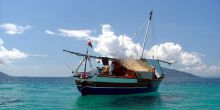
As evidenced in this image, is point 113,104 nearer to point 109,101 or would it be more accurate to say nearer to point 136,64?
point 109,101

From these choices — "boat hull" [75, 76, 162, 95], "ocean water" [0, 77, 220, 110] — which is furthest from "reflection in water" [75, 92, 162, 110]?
"boat hull" [75, 76, 162, 95]

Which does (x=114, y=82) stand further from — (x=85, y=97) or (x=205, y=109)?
(x=205, y=109)

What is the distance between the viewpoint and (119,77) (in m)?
30.8

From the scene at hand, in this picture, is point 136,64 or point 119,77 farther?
point 136,64

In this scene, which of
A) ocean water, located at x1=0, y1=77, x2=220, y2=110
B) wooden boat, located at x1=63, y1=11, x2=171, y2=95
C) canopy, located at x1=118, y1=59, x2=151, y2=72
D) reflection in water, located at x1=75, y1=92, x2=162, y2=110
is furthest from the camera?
canopy, located at x1=118, y1=59, x2=151, y2=72

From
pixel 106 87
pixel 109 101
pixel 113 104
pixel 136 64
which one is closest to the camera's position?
pixel 113 104

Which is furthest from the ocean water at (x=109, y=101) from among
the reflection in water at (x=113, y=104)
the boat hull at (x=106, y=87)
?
the boat hull at (x=106, y=87)

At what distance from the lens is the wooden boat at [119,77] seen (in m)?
30.4

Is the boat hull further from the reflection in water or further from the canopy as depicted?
the canopy

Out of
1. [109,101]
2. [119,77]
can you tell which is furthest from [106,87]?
[109,101]

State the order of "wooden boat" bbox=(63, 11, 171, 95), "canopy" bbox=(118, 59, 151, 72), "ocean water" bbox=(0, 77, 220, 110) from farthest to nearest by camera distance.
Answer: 1. "canopy" bbox=(118, 59, 151, 72)
2. "wooden boat" bbox=(63, 11, 171, 95)
3. "ocean water" bbox=(0, 77, 220, 110)

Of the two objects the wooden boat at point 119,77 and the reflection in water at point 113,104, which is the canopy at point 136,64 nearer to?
the wooden boat at point 119,77

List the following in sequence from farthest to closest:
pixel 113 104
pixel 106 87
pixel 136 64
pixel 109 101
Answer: pixel 136 64
pixel 106 87
pixel 109 101
pixel 113 104

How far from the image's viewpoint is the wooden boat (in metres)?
30.4
